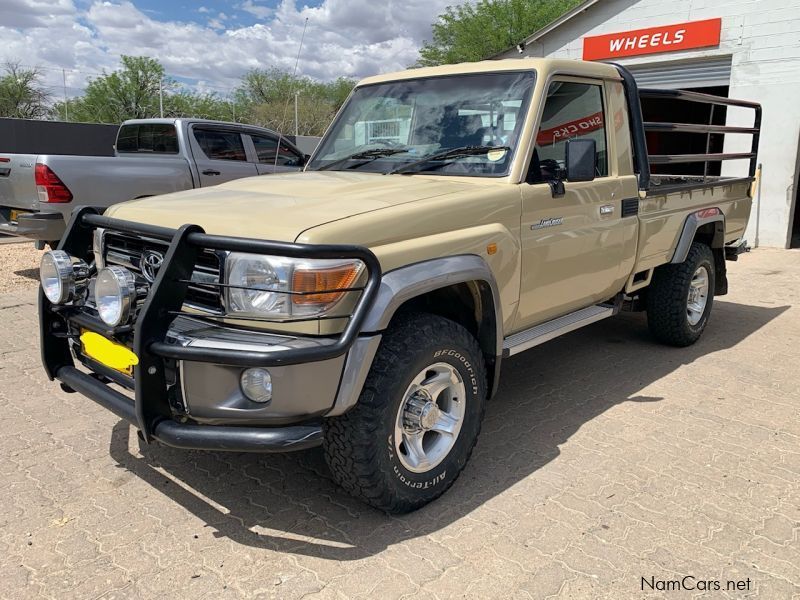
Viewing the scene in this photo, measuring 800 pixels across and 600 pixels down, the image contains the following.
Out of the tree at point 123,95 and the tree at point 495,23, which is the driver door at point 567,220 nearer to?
the tree at point 495,23

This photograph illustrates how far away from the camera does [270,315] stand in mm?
2562

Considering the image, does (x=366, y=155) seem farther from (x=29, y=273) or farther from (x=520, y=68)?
(x=29, y=273)

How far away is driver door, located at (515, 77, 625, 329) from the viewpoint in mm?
3572

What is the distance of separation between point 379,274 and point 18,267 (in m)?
7.90

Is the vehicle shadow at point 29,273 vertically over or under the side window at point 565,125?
under

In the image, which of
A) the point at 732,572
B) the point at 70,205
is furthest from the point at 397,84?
the point at 70,205

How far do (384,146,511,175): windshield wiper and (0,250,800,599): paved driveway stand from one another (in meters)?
1.59

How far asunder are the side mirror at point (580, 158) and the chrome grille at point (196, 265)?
194 cm

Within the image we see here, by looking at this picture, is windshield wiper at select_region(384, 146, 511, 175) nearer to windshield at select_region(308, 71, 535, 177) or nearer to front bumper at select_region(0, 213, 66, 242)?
windshield at select_region(308, 71, 535, 177)

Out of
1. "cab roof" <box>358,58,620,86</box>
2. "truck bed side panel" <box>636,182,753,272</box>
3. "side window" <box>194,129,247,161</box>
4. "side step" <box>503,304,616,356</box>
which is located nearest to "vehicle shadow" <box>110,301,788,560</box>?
"side step" <box>503,304,616,356</box>

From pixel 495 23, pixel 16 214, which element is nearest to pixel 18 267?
pixel 16 214

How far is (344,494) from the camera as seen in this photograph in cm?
318

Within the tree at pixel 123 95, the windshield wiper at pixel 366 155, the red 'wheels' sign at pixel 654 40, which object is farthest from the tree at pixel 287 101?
the windshield wiper at pixel 366 155

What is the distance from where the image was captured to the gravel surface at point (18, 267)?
7.77 meters
